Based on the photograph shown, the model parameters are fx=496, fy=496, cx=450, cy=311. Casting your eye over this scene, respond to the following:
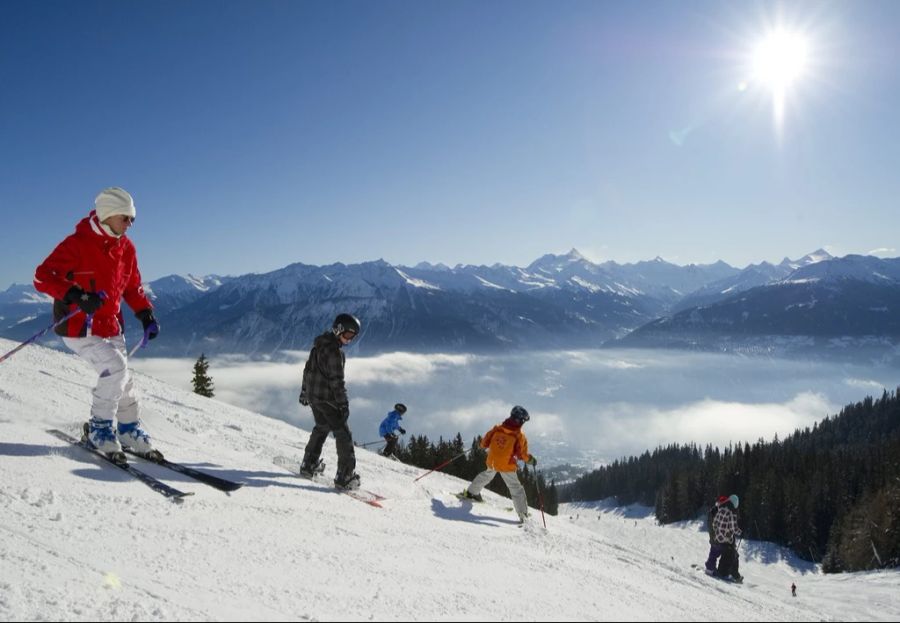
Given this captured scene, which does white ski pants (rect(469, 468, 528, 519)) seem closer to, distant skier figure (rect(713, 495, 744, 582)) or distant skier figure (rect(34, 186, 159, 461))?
distant skier figure (rect(713, 495, 744, 582))

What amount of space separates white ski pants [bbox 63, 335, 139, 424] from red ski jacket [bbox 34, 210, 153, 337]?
0.12 metres

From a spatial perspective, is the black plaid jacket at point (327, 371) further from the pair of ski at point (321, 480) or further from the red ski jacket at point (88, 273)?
the red ski jacket at point (88, 273)

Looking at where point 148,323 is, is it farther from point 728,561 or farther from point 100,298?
point 728,561

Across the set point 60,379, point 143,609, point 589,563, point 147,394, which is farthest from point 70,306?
point 147,394

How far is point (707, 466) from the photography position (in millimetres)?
112312

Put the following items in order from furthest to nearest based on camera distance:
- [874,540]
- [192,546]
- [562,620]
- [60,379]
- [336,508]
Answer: [874,540] < [60,379] < [336,508] < [192,546] < [562,620]

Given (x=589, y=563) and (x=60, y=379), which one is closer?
(x=589, y=563)

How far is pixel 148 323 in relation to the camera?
22.7 feet

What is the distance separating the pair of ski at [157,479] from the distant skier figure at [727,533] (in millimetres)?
10264

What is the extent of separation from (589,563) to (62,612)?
4.65m

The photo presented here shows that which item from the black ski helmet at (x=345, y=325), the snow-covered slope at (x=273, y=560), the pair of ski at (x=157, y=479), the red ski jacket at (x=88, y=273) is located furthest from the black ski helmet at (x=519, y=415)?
the red ski jacket at (x=88, y=273)

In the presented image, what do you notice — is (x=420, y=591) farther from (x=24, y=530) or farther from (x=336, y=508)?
(x=24, y=530)

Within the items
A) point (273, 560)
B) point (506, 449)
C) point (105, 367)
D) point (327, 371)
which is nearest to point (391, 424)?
point (506, 449)

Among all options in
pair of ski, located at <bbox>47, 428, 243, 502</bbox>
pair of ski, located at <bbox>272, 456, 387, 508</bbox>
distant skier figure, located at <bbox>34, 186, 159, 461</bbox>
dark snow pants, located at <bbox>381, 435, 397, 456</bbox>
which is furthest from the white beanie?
dark snow pants, located at <bbox>381, 435, 397, 456</bbox>
